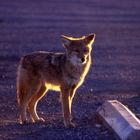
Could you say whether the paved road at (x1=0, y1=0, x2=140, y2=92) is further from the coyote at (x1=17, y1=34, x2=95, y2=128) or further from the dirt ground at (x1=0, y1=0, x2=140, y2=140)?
the coyote at (x1=17, y1=34, x2=95, y2=128)

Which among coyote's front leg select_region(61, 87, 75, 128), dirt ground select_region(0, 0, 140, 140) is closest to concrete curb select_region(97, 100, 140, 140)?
dirt ground select_region(0, 0, 140, 140)

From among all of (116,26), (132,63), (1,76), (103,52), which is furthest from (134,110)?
(116,26)

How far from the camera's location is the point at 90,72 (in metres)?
22.5

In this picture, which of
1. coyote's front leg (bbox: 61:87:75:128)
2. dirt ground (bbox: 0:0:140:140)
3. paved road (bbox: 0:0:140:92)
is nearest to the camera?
dirt ground (bbox: 0:0:140:140)

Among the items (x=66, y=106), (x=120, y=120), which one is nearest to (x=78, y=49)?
(x=66, y=106)

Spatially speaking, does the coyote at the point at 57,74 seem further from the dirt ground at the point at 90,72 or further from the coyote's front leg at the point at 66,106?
the dirt ground at the point at 90,72

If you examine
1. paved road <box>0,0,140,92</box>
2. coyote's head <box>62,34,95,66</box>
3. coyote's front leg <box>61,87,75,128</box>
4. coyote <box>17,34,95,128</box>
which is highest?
coyote's head <box>62,34,95,66</box>

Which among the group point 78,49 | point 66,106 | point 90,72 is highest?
point 78,49

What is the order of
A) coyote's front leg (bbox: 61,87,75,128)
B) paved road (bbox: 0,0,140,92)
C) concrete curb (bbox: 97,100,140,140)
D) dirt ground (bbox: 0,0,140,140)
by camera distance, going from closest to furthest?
concrete curb (bbox: 97,100,140,140), dirt ground (bbox: 0,0,140,140), coyote's front leg (bbox: 61,87,75,128), paved road (bbox: 0,0,140,92)

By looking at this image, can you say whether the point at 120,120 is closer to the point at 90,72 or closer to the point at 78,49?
the point at 78,49

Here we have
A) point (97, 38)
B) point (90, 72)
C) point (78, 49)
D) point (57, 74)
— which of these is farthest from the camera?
point (97, 38)

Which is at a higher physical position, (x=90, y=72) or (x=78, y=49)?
(x=78, y=49)

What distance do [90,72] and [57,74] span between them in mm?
8618

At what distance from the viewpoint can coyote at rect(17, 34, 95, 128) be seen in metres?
13.5
